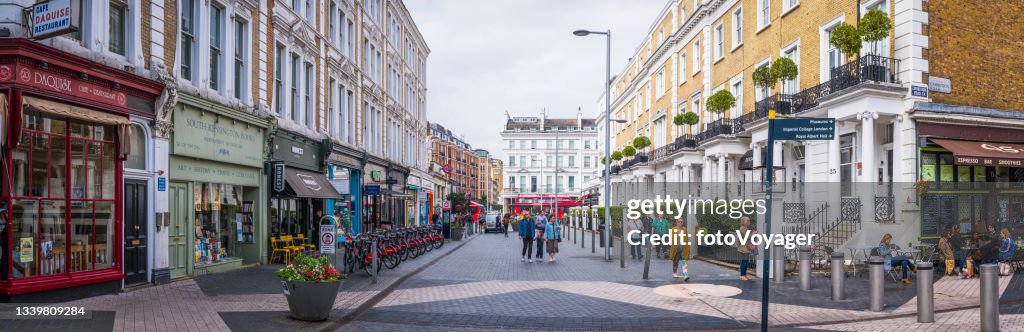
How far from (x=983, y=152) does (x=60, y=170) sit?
1950 cm

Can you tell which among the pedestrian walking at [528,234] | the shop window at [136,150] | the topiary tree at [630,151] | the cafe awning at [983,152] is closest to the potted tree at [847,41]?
the cafe awning at [983,152]

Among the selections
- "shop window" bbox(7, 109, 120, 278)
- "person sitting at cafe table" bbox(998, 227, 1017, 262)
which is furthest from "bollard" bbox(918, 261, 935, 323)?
"shop window" bbox(7, 109, 120, 278)

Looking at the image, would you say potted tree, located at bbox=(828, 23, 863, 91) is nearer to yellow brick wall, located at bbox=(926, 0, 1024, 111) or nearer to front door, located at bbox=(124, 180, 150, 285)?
yellow brick wall, located at bbox=(926, 0, 1024, 111)

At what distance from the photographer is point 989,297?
28.6ft

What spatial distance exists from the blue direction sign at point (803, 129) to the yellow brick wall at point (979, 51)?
12.2 metres

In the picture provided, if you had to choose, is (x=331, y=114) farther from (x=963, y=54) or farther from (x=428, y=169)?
(x=428, y=169)

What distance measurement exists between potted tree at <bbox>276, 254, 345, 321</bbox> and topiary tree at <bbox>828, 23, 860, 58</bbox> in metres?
14.0

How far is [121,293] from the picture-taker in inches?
464

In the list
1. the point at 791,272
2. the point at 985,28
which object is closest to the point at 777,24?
the point at 985,28

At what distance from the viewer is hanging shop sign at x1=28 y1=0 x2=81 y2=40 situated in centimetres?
966

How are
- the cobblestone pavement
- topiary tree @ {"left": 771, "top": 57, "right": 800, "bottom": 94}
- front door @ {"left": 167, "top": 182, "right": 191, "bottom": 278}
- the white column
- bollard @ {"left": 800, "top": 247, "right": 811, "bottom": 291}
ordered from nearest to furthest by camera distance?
the cobblestone pavement, bollard @ {"left": 800, "top": 247, "right": 811, "bottom": 291}, front door @ {"left": 167, "top": 182, "right": 191, "bottom": 278}, the white column, topiary tree @ {"left": 771, "top": 57, "right": 800, "bottom": 94}

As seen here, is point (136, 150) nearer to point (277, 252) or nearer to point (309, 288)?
point (309, 288)

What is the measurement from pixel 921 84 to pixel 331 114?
18.4 meters

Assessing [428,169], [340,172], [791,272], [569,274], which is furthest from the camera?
[428,169]
